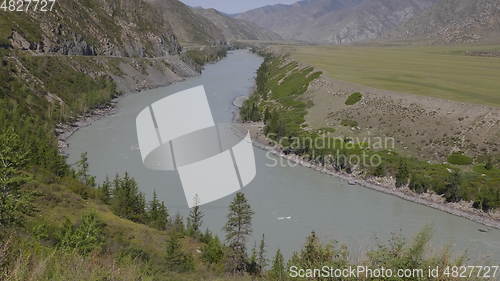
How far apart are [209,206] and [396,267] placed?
83.7 feet

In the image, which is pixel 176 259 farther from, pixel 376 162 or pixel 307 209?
pixel 376 162

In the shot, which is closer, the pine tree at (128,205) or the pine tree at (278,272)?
the pine tree at (278,272)

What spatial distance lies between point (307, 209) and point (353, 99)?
32.6m

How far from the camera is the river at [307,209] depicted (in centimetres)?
3008

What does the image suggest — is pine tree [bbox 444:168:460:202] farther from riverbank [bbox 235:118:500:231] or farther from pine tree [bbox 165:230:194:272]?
pine tree [bbox 165:230:194:272]

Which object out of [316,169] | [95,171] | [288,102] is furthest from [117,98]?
[316,169]
